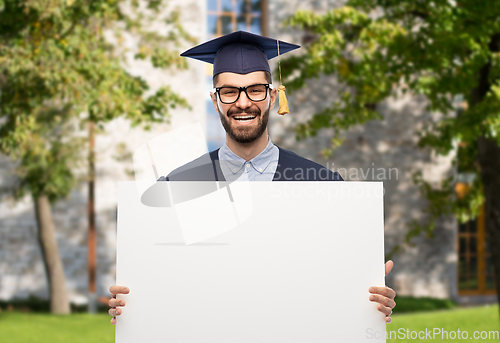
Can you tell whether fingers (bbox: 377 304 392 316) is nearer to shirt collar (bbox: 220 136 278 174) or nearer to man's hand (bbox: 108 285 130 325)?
shirt collar (bbox: 220 136 278 174)

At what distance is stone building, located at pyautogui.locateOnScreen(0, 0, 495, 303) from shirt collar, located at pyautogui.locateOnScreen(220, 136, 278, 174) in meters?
6.47

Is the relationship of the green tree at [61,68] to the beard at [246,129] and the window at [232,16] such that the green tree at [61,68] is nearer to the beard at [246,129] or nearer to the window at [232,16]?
the beard at [246,129]

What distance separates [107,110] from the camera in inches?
201

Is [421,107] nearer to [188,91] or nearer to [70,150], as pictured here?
[188,91]

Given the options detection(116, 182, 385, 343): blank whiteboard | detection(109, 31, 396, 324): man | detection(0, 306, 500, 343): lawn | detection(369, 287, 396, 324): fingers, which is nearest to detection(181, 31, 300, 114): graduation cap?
detection(109, 31, 396, 324): man

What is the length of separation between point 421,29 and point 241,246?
490 centimetres

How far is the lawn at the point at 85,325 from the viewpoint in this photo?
6535 millimetres

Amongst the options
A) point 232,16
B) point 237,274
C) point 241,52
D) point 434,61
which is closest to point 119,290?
point 237,274

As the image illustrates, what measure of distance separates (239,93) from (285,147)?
25.9ft

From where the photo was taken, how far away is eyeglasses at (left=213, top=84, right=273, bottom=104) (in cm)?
204

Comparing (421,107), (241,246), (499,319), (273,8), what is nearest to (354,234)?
(241,246)

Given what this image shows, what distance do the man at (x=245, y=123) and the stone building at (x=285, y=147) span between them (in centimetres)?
634

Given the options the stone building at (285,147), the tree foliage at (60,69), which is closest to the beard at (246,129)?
the tree foliage at (60,69)

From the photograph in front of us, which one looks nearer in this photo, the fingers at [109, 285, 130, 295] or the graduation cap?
the fingers at [109, 285, 130, 295]
